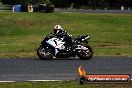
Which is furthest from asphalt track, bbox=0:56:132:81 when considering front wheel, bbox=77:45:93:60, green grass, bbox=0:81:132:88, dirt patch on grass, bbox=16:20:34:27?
dirt patch on grass, bbox=16:20:34:27

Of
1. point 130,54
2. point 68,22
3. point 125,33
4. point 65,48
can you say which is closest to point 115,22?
point 68,22

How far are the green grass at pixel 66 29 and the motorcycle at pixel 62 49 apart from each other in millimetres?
2135

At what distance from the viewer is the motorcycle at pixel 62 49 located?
22.2 metres

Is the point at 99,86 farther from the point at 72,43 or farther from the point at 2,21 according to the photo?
the point at 2,21

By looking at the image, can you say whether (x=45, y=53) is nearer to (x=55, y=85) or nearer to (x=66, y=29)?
(x=55, y=85)

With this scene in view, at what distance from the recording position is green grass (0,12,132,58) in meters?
27.7

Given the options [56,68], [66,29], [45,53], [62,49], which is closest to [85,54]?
[62,49]

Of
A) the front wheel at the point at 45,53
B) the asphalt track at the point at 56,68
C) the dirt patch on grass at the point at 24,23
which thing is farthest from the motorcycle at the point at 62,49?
the dirt patch on grass at the point at 24,23

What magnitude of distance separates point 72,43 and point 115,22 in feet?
83.6

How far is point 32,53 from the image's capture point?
84.3 ft

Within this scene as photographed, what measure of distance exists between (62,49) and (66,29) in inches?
768

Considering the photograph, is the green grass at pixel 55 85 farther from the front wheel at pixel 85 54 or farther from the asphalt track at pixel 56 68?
the front wheel at pixel 85 54

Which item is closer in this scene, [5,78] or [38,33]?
[5,78]

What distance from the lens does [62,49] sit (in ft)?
73.9
